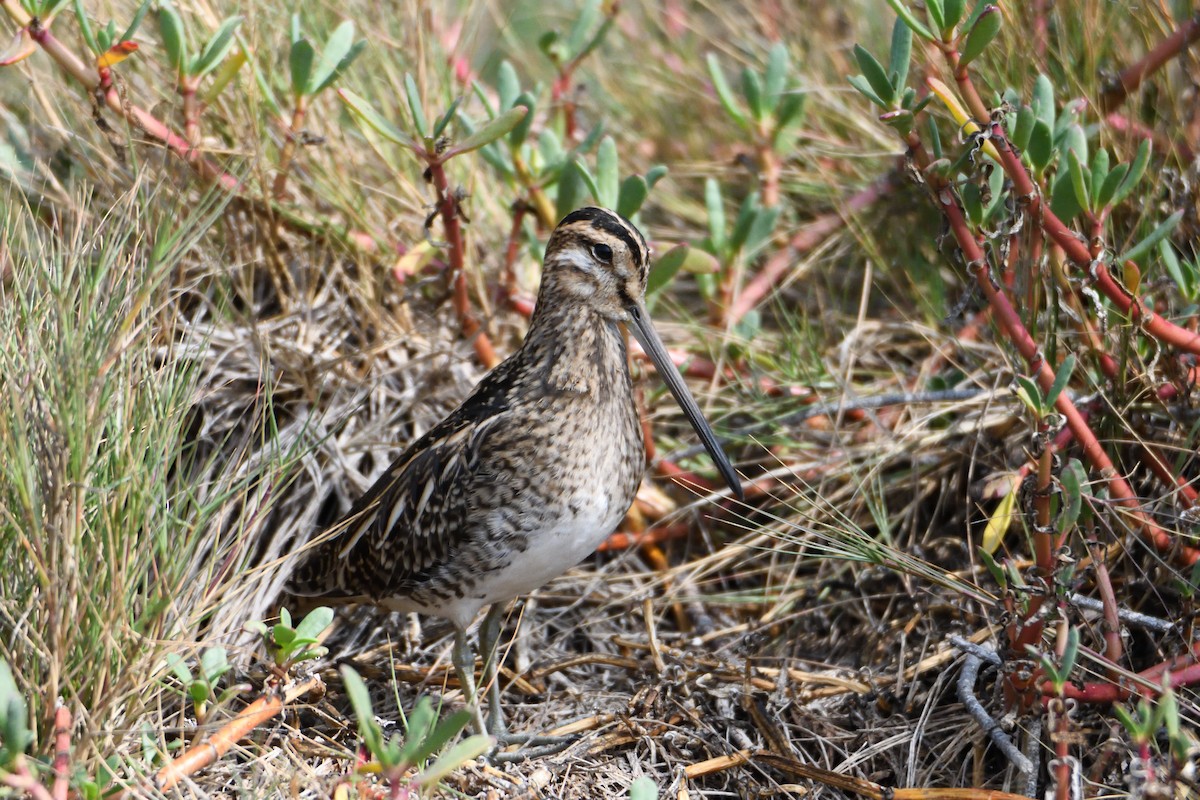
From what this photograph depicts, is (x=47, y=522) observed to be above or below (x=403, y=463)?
above

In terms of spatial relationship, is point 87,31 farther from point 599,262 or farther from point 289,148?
point 599,262

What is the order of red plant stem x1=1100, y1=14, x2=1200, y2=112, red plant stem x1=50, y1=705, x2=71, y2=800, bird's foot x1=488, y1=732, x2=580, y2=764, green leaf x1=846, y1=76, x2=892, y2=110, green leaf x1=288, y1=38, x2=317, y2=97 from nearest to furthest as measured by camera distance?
red plant stem x1=50, y1=705, x2=71, y2=800, green leaf x1=846, y1=76, x2=892, y2=110, bird's foot x1=488, y1=732, x2=580, y2=764, green leaf x1=288, y1=38, x2=317, y2=97, red plant stem x1=1100, y1=14, x2=1200, y2=112

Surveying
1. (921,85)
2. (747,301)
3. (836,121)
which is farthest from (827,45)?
(747,301)

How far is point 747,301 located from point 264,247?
146 cm

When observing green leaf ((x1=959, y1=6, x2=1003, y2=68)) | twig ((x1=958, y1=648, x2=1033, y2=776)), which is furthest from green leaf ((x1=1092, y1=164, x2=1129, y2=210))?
twig ((x1=958, y1=648, x2=1033, y2=776))

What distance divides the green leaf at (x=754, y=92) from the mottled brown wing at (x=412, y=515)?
1279mm

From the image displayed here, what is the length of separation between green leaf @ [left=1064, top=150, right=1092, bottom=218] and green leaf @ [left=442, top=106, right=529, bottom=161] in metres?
1.25

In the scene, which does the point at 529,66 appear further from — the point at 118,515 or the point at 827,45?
the point at 118,515

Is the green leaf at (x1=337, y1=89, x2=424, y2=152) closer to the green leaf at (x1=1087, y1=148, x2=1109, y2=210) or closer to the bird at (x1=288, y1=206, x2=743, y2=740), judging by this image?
the bird at (x1=288, y1=206, x2=743, y2=740)

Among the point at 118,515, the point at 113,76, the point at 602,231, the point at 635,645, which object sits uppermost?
the point at 113,76

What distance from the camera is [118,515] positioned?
2.39 m

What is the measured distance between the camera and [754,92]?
12.7 ft

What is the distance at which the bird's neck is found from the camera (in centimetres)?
305

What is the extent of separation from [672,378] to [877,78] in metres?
0.92
